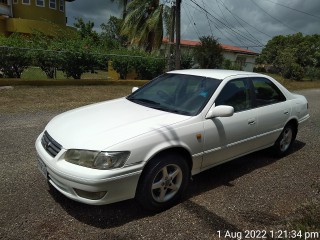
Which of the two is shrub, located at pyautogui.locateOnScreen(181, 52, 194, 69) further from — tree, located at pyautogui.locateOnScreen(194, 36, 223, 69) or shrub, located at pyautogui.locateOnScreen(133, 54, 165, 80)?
shrub, located at pyautogui.locateOnScreen(133, 54, 165, 80)

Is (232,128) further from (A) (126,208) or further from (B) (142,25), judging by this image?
(B) (142,25)

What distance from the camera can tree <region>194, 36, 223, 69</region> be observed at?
2103 cm

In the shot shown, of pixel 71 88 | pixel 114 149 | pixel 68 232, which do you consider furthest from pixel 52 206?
pixel 71 88

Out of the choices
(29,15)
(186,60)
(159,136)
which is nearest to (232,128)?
(159,136)

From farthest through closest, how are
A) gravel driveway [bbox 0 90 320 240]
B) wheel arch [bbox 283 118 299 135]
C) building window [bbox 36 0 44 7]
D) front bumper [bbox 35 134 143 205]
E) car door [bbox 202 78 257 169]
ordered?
building window [bbox 36 0 44 7]
wheel arch [bbox 283 118 299 135]
car door [bbox 202 78 257 169]
gravel driveway [bbox 0 90 320 240]
front bumper [bbox 35 134 143 205]

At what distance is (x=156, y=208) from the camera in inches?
132

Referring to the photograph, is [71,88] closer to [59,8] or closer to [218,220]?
[218,220]

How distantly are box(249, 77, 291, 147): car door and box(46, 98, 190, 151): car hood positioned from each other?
1.53m

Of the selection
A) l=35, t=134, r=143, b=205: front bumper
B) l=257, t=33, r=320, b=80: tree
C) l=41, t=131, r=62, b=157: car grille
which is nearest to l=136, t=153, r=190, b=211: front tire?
l=35, t=134, r=143, b=205: front bumper

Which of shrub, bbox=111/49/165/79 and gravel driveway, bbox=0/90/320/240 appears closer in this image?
gravel driveway, bbox=0/90/320/240

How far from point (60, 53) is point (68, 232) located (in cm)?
1152

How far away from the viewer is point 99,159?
296 centimetres

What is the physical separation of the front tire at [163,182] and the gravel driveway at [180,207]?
135mm

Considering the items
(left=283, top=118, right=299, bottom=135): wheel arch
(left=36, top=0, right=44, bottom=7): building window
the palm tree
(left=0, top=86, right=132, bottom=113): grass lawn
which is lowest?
(left=0, top=86, right=132, bottom=113): grass lawn
